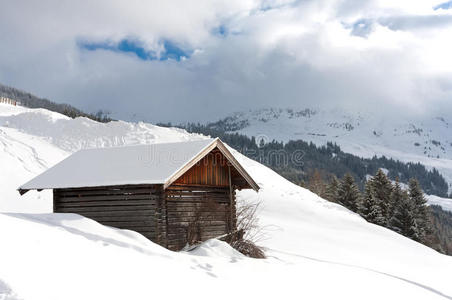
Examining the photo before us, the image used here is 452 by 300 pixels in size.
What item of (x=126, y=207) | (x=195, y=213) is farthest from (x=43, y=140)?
(x=195, y=213)

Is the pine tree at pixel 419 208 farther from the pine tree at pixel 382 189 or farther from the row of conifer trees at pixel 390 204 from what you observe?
the pine tree at pixel 382 189

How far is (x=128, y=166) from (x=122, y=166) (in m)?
0.28

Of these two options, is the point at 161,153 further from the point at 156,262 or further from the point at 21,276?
the point at 21,276

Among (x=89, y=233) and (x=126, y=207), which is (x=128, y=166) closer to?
(x=126, y=207)

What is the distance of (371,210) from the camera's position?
134 feet

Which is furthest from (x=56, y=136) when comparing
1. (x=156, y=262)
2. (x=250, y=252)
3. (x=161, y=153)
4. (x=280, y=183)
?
(x=156, y=262)

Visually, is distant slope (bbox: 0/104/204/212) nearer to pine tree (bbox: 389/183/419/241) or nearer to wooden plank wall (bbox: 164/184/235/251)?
wooden plank wall (bbox: 164/184/235/251)

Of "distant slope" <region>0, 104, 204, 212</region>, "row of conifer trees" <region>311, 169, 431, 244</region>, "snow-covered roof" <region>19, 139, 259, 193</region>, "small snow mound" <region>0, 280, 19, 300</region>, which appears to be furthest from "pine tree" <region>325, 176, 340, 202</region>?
"small snow mound" <region>0, 280, 19, 300</region>

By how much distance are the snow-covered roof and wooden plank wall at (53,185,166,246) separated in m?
0.50

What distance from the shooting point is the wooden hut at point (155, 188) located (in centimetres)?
1440

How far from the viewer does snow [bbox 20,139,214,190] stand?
1423 centimetres

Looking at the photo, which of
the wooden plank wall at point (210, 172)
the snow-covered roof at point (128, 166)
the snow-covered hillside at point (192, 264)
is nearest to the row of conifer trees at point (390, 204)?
the snow-covered hillside at point (192, 264)

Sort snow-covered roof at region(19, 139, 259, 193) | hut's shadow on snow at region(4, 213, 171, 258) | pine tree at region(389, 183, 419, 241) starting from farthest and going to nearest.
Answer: pine tree at region(389, 183, 419, 241) → snow-covered roof at region(19, 139, 259, 193) → hut's shadow on snow at region(4, 213, 171, 258)

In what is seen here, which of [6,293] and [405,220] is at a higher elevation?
[6,293]
